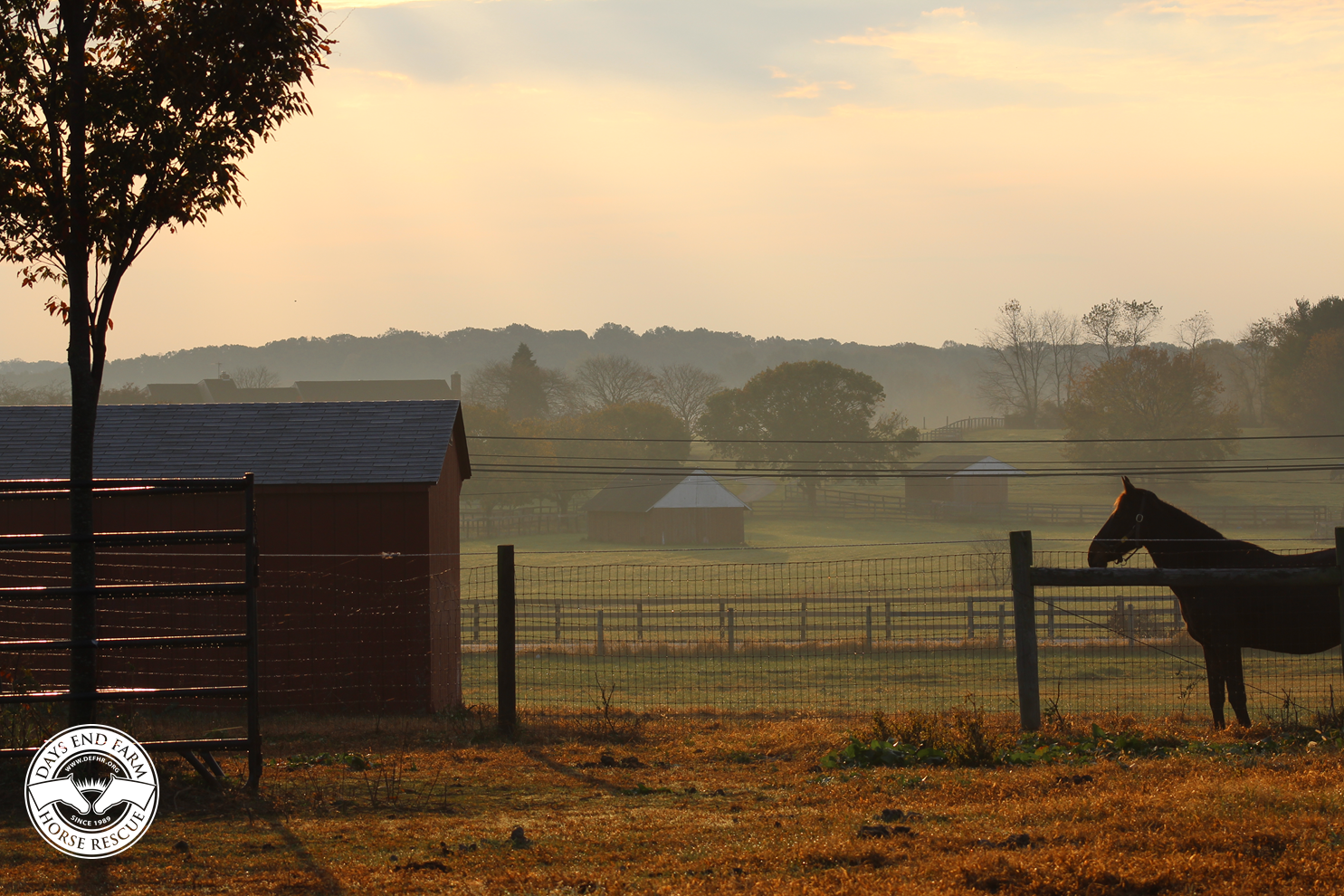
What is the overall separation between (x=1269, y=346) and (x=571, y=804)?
99735 millimetres

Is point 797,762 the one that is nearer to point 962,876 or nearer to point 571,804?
point 571,804

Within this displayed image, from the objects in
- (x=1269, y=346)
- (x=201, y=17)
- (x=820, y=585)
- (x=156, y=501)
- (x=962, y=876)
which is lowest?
(x=820, y=585)

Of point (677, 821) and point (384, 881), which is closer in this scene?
point (384, 881)

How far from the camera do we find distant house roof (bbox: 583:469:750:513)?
63.2 meters

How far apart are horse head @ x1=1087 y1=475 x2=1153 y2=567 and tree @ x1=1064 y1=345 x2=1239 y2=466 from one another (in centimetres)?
6866

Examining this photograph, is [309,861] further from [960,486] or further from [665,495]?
[960,486]

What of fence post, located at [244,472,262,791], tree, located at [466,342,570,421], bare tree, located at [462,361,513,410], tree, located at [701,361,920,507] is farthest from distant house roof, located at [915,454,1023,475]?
fence post, located at [244,472,262,791]

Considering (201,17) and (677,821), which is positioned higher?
(201,17)

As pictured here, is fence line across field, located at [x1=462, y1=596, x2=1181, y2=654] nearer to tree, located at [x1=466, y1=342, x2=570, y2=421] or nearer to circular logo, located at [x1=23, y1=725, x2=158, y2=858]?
circular logo, located at [x1=23, y1=725, x2=158, y2=858]

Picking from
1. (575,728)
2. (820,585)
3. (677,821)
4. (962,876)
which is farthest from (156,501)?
(820,585)

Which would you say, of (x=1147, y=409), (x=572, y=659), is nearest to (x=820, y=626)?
(x=572, y=659)

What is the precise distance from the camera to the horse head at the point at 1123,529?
1059cm

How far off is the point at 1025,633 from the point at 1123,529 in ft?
7.28

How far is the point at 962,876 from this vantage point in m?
4.80
